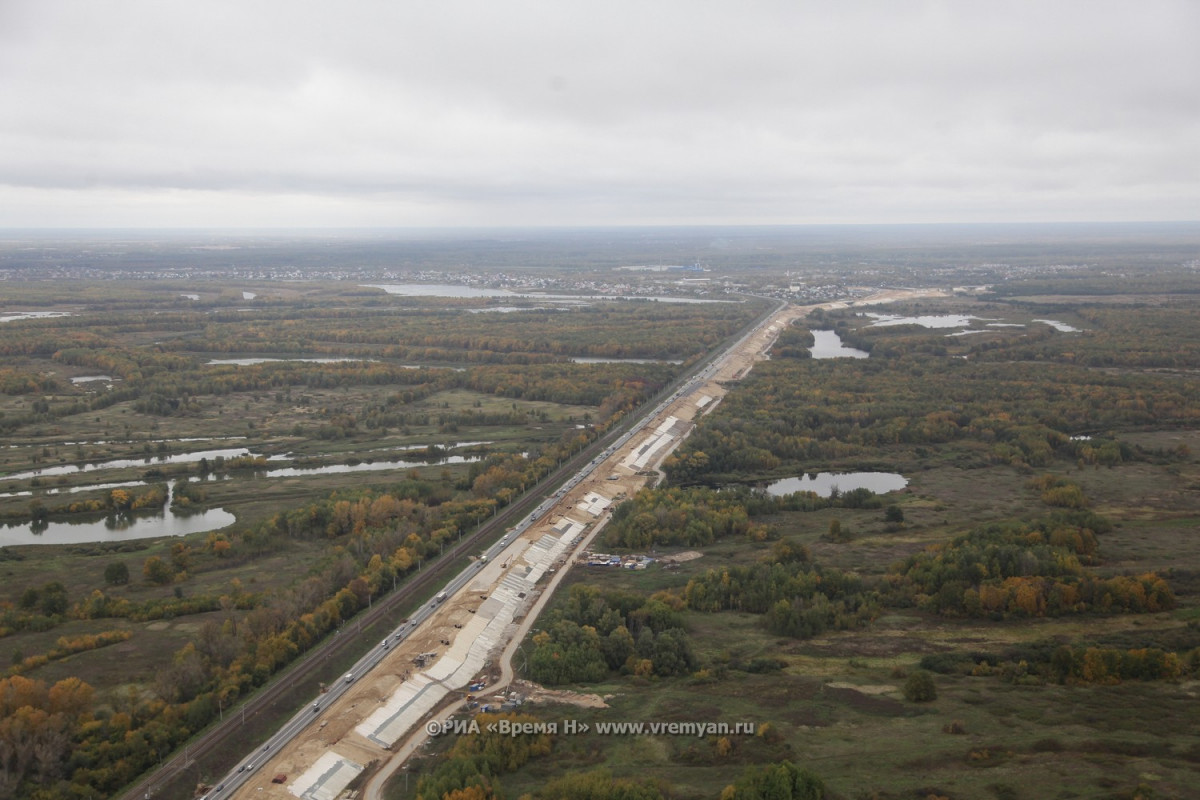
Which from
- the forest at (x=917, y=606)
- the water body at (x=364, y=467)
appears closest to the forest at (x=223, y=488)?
the water body at (x=364, y=467)

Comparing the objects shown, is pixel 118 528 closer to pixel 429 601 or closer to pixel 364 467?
pixel 364 467

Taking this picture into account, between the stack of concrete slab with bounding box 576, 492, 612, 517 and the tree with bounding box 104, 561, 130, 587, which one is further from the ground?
the stack of concrete slab with bounding box 576, 492, 612, 517

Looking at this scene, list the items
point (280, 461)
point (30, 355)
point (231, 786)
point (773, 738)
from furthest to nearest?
point (30, 355) → point (280, 461) → point (773, 738) → point (231, 786)

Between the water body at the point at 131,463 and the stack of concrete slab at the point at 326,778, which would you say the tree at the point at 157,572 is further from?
the water body at the point at 131,463

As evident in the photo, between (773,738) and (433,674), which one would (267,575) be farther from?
(773,738)

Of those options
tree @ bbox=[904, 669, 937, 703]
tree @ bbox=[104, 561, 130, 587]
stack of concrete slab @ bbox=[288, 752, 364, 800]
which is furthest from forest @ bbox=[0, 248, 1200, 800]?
stack of concrete slab @ bbox=[288, 752, 364, 800]

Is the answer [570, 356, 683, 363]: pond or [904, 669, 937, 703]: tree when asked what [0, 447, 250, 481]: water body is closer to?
[570, 356, 683, 363]: pond

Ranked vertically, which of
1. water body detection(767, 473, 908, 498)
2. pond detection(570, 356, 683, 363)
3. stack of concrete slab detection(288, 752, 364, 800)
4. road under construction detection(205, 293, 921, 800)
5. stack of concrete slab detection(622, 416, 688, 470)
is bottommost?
stack of concrete slab detection(288, 752, 364, 800)

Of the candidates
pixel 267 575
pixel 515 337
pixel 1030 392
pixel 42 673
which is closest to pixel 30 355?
pixel 515 337
